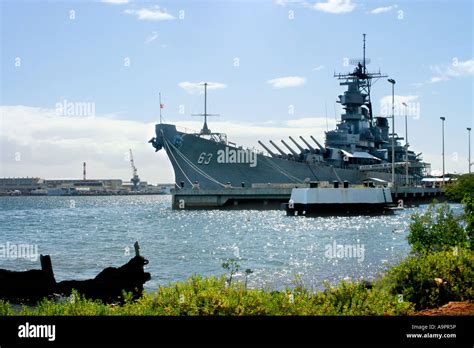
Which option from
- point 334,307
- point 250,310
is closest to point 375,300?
point 334,307

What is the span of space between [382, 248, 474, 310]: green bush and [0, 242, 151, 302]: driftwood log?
1082 cm

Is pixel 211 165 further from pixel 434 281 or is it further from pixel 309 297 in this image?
pixel 309 297

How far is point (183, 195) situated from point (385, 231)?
47942mm

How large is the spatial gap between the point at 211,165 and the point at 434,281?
3423 inches

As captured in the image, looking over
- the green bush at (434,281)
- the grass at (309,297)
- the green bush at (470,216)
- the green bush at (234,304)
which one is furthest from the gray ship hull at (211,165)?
the green bush at (234,304)

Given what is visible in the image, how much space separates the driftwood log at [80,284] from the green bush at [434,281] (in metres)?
10.8

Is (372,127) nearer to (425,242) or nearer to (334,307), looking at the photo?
(425,242)

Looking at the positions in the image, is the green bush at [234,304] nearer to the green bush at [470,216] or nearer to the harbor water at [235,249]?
the harbor water at [235,249]

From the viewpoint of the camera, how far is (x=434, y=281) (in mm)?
13727

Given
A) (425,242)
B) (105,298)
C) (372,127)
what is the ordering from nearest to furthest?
(425,242) → (105,298) → (372,127)

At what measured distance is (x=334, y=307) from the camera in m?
11.2

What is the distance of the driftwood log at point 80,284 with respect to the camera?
22.3 m

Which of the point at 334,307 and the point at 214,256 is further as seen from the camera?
the point at 214,256

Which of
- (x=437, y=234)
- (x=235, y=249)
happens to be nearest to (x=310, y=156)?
(x=235, y=249)
